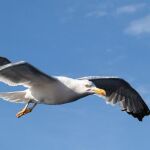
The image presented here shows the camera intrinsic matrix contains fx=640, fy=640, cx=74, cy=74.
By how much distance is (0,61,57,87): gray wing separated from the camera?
11.7 meters

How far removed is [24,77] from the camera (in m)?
12.0

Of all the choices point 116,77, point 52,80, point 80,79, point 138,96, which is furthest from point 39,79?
point 138,96

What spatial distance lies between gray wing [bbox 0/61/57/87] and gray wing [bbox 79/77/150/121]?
2.91 metres

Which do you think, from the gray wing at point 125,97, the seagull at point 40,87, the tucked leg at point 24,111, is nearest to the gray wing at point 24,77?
the seagull at point 40,87

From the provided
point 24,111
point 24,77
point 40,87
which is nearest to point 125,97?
point 24,111

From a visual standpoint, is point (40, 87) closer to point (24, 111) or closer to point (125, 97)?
point (24, 111)

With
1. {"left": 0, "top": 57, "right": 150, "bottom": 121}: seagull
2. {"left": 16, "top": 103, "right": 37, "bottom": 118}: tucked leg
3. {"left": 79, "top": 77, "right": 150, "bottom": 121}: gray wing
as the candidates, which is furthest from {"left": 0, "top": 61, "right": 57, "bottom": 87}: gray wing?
{"left": 79, "top": 77, "right": 150, "bottom": 121}: gray wing

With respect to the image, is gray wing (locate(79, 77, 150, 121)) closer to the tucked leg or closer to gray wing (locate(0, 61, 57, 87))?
the tucked leg

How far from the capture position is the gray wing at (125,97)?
14.9 meters

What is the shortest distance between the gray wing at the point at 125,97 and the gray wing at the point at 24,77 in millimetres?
2914

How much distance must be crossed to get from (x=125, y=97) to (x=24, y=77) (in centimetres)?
395

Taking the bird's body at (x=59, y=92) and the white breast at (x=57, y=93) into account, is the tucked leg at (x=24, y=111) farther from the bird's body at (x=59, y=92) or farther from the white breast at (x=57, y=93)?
the white breast at (x=57, y=93)

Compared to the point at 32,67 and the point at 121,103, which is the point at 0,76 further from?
the point at 121,103

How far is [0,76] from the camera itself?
11.9 metres
